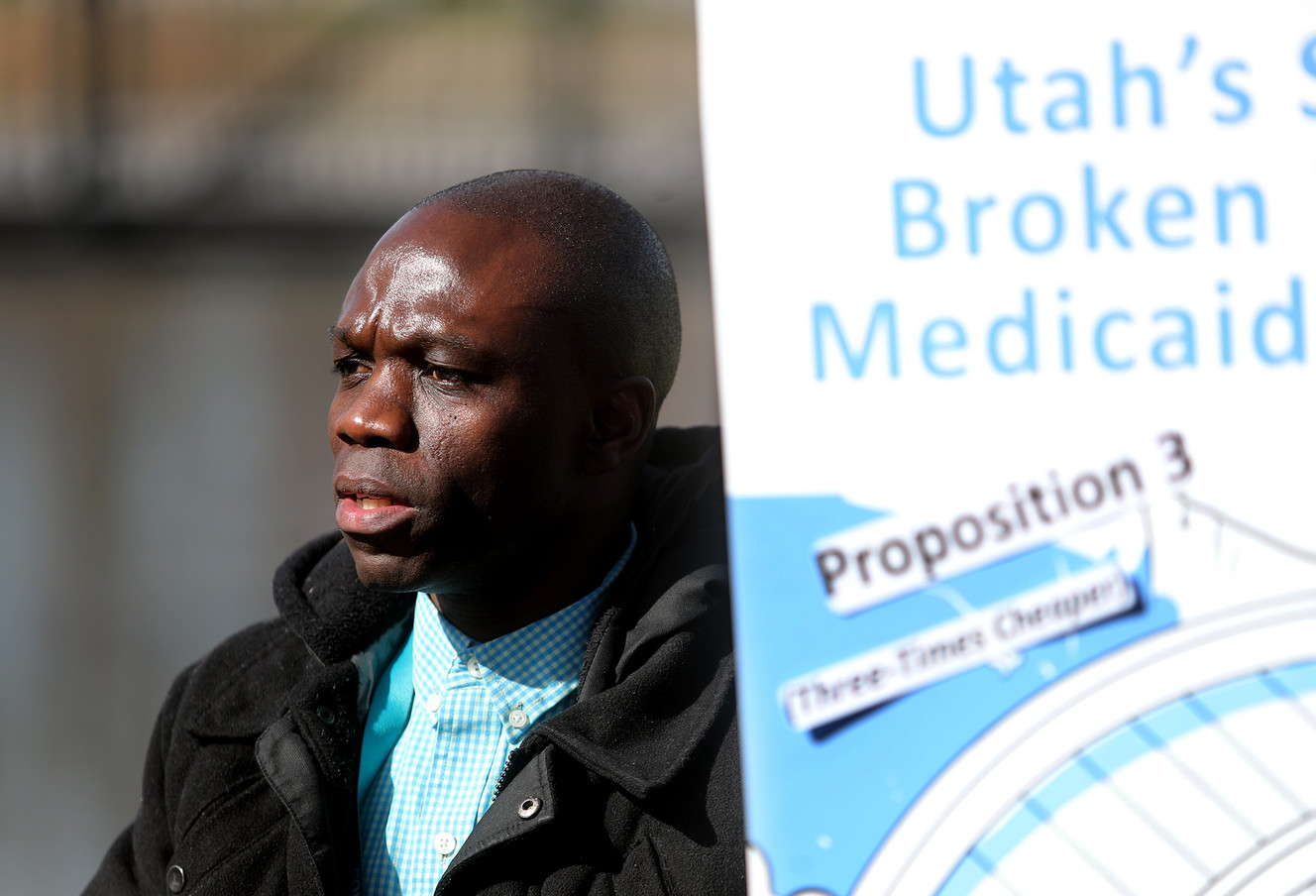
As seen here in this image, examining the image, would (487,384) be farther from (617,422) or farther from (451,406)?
(617,422)

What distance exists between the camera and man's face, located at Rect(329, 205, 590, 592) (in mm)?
1228

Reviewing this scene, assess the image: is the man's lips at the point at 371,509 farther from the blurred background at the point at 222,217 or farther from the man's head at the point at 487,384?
the blurred background at the point at 222,217

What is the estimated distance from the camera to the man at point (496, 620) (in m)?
1.23

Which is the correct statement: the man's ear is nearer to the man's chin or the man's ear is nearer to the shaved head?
the shaved head

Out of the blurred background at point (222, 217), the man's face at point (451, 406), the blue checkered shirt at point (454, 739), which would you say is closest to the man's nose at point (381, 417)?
the man's face at point (451, 406)

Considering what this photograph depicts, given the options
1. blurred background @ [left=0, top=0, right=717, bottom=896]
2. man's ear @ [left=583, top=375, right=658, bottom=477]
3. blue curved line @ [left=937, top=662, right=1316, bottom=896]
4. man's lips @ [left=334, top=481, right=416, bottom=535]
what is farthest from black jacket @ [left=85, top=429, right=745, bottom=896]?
blurred background @ [left=0, top=0, right=717, bottom=896]

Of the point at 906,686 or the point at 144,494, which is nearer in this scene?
the point at 906,686

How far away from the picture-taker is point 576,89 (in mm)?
8242

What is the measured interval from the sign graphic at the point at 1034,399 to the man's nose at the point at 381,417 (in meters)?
0.41

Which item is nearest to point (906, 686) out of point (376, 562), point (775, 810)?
point (775, 810)

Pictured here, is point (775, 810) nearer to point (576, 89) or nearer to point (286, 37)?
point (576, 89)

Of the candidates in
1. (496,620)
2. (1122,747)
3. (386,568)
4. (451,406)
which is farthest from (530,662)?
(1122,747)

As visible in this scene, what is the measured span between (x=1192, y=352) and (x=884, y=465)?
233 mm

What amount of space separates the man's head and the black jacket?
138 millimetres
